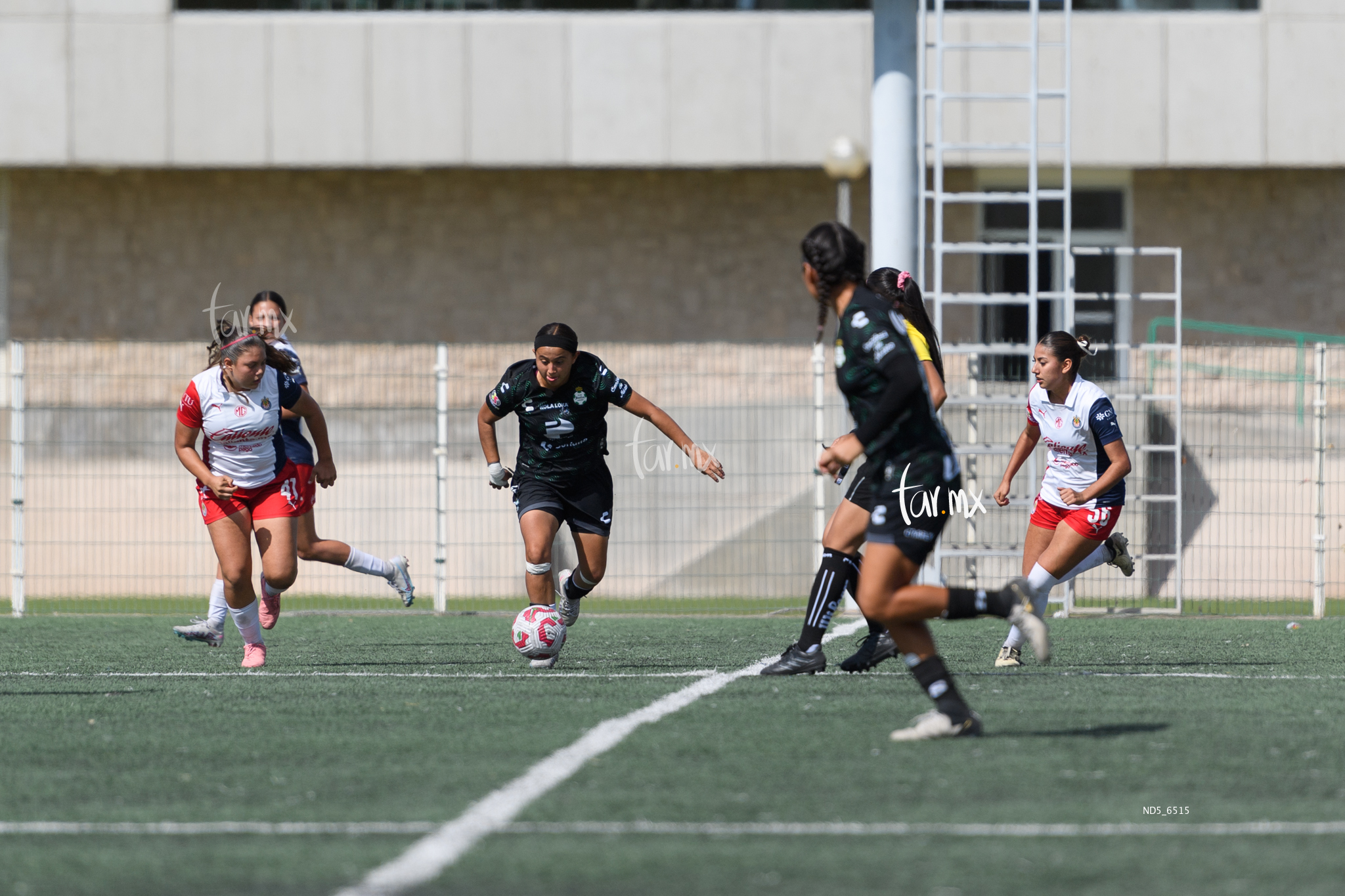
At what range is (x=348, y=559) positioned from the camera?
10766mm

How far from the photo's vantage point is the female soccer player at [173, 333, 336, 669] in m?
8.82

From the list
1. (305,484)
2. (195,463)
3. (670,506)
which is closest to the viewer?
(195,463)

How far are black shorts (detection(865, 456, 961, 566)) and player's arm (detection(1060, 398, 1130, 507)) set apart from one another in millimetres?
3154

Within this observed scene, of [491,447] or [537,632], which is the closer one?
[537,632]

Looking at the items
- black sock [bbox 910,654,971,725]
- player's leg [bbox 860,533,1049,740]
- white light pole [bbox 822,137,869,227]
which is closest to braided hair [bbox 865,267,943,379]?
player's leg [bbox 860,533,1049,740]

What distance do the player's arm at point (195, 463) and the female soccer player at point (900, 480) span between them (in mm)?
3693

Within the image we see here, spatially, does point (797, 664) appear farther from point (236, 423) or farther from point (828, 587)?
point (236, 423)

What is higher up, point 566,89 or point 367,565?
point 566,89

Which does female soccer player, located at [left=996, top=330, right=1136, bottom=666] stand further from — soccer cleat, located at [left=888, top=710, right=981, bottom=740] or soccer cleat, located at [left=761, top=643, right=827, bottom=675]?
soccer cleat, located at [left=888, top=710, right=981, bottom=740]

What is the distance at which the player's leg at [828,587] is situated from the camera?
846 cm

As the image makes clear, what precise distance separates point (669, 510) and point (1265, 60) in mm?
8886

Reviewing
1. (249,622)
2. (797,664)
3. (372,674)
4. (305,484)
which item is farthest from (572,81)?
(797,664)

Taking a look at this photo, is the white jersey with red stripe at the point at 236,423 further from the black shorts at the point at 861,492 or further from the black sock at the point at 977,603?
the black sock at the point at 977,603

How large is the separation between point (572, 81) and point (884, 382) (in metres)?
13.6
